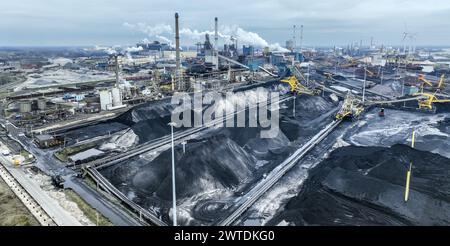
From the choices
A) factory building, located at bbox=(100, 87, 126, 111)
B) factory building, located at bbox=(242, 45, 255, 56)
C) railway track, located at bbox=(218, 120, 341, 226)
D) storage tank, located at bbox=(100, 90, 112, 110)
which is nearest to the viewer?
railway track, located at bbox=(218, 120, 341, 226)

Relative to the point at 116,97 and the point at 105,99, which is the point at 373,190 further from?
the point at 116,97

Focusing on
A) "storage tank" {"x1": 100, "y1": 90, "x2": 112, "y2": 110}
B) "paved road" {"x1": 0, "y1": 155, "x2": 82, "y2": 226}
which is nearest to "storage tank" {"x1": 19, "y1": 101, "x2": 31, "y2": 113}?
"storage tank" {"x1": 100, "y1": 90, "x2": 112, "y2": 110}

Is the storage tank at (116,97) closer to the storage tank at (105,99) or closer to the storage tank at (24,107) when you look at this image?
the storage tank at (105,99)

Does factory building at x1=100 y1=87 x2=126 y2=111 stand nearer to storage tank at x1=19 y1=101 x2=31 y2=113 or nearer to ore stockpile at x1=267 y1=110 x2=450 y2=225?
storage tank at x1=19 y1=101 x2=31 y2=113

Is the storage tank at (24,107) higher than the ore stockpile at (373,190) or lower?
higher

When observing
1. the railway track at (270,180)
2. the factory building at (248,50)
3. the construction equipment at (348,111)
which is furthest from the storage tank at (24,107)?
the factory building at (248,50)

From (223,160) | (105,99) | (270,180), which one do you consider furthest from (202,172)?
(105,99)
